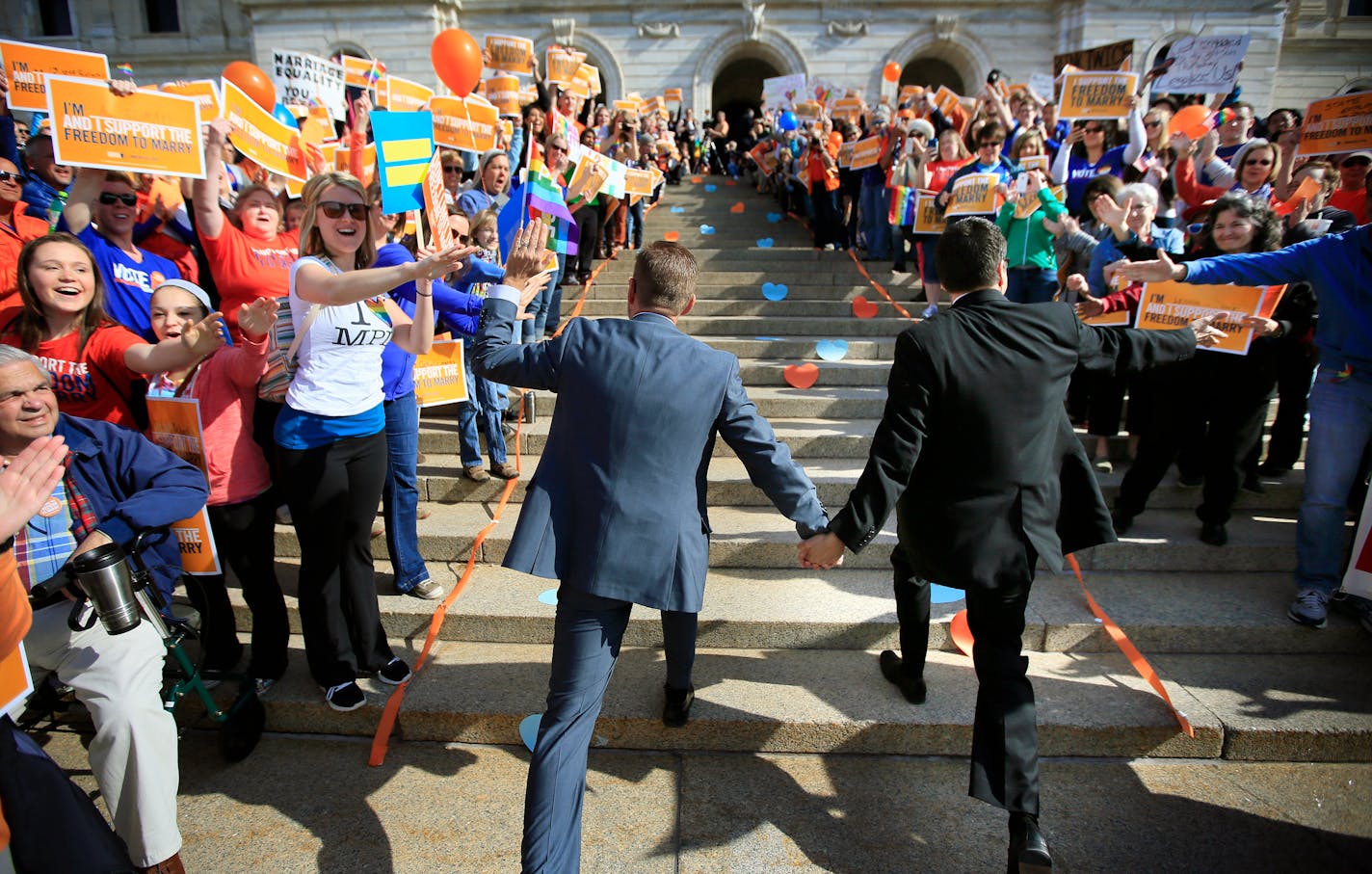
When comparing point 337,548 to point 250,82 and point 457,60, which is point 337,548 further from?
point 250,82

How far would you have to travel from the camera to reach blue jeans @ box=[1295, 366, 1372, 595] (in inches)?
135

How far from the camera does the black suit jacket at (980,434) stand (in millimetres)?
2297

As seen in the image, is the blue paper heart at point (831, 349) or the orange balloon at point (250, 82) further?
the orange balloon at point (250, 82)

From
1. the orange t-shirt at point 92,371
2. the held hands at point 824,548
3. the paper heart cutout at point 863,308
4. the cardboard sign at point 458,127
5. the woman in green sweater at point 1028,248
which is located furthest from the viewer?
the paper heart cutout at point 863,308

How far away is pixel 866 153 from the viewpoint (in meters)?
9.41

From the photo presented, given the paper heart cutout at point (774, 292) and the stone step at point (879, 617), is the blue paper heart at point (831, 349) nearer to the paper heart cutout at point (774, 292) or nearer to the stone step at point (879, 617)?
the paper heart cutout at point (774, 292)

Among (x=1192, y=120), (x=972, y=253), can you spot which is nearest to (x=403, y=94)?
(x=972, y=253)

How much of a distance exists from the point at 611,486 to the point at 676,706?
123cm

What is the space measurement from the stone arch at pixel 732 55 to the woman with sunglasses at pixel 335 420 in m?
25.6

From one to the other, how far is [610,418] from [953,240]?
1.27 metres

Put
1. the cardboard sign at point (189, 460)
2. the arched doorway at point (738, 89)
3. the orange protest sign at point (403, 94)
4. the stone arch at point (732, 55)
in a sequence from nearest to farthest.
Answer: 1. the cardboard sign at point (189, 460)
2. the orange protest sign at point (403, 94)
3. the stone arch at point (732, 55)
4. the arched doorway at point (738, 89)

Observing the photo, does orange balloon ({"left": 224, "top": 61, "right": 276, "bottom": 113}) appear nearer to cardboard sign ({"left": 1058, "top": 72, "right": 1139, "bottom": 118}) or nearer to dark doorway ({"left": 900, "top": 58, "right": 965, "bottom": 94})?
cardboard sign ({"left": 1058, "top": 72, "right": 1139, "bottom": 118})

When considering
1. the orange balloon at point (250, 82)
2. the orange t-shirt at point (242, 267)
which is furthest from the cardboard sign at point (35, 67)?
the orange balloon at point (250, 82)

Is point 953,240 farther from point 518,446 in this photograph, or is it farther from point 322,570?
point 518,446
